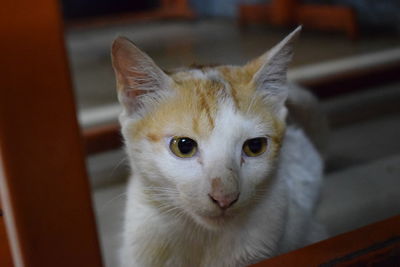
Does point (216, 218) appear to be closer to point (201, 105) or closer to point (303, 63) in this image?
point (201, 105)

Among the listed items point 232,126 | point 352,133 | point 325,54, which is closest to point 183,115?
point 232,126

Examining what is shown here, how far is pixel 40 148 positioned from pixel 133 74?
0.62ft

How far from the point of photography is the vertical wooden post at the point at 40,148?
607 millimetres

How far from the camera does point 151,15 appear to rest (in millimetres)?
4645

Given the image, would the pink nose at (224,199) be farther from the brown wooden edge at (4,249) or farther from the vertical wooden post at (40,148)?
the brown wooden edge at (4,249)

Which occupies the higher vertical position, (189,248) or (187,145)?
(187,145)

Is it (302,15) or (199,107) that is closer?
(199,107)

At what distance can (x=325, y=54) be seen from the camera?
2.85 meters

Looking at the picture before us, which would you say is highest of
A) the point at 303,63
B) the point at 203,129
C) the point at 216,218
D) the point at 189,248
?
the point at 203,129

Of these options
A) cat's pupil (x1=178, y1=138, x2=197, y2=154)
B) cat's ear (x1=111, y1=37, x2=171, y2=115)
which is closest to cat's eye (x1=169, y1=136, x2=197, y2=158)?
cat's pupil (x1=178, y1=138, x2=197, y2=154)

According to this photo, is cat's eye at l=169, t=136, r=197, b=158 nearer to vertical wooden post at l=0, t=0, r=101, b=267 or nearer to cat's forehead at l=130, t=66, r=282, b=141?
cat's forehead at l=130, t=66, r=282, b=141

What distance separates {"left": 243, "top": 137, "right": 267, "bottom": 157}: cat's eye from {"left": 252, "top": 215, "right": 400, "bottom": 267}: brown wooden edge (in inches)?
6.0

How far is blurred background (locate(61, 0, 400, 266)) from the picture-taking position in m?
1.46

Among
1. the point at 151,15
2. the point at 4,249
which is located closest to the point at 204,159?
the point at 4,249
